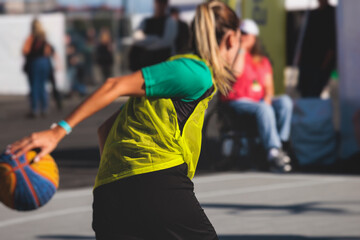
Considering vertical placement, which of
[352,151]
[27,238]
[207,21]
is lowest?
[352,151]

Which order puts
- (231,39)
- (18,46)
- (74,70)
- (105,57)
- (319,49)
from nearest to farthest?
(231,39), (319,49), (74,70), (18,46), (105,57)

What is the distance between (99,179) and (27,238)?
307 centimetres

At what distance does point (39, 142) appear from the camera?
2.92 meters

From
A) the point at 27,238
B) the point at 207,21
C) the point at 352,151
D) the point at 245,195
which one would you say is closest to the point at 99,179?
the point at 207,21

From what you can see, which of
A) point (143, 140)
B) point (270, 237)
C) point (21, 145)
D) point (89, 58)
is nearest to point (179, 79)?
point (143, 140)

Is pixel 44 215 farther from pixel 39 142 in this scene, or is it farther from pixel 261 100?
pixel 39 142

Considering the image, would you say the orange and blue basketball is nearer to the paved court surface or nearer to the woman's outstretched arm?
the woman's outstretched arm

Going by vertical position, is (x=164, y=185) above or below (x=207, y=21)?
below

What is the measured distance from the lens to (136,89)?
3.14 metres

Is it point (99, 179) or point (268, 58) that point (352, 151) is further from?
point (99, 179)

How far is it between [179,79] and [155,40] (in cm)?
703

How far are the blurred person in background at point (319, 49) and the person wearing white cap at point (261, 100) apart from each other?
36.8 inches

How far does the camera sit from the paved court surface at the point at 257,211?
6234 mm

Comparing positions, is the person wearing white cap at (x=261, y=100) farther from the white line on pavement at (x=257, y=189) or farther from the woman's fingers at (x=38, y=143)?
the woman's fingers at (x=38, y=143)
